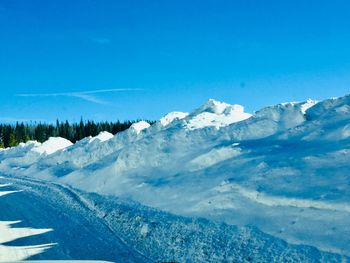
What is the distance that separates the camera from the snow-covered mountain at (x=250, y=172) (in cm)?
1412

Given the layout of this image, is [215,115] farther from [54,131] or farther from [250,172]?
[54,131]

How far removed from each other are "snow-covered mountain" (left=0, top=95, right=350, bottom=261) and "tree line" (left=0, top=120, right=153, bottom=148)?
7182 centimetres

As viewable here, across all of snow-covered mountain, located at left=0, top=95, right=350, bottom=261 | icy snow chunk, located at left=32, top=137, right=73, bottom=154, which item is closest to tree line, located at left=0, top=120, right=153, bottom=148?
icy snow chunk, located at left=32, top=137, right=73, bottom=154

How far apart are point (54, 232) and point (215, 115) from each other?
18539mm

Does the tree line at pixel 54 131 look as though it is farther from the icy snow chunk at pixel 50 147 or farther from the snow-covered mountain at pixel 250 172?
the snow-covered mountain at pixel 250 172

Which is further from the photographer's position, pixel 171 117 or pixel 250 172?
pixel 171 117

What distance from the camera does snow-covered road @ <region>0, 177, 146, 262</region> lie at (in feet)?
45.2

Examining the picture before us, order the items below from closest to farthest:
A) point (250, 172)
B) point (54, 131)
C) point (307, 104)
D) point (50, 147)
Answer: point (250, 172), point (307, 104), point (50, 147), point (54, 131)

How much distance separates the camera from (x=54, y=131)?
116 meters

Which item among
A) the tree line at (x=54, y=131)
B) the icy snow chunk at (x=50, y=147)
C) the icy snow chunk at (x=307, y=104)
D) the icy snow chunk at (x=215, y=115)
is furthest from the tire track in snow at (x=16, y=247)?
the tree line at (x=54, y=131)

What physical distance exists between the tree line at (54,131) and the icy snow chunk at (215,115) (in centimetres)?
7436

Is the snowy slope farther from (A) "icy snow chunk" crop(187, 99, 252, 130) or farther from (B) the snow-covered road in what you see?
(A) "icy snow chunk" crop(187, 99, 252, 130)

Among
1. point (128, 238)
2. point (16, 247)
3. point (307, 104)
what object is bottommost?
point (128, 238)

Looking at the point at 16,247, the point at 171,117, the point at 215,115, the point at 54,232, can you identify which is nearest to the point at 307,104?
the point at 215,115
